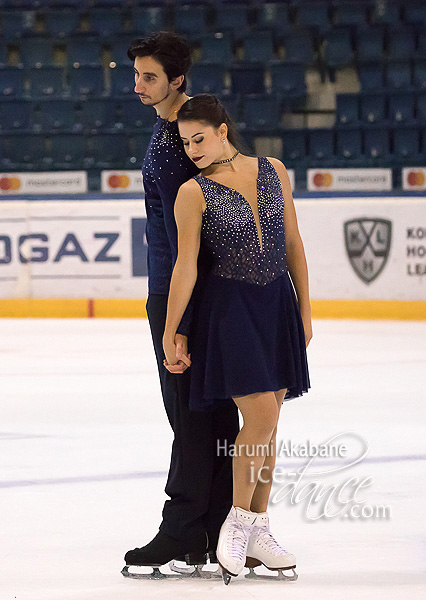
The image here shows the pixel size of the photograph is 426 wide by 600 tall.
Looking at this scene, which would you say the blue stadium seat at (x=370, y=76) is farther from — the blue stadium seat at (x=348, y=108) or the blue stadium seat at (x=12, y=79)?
the blue stadium seat at (x=12, y=79)

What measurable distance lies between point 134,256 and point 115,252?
0.17m

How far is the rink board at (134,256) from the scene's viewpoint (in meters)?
8.72

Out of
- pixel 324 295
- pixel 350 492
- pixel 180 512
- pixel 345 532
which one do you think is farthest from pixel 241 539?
pixel 324 295

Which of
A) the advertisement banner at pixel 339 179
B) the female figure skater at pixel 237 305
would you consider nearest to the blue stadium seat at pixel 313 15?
the advertisement banner at pixel 339 179

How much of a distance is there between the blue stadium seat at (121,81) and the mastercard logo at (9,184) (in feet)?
7.58

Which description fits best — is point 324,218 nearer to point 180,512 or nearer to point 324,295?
point 324,295

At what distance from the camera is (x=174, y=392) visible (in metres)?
2.57

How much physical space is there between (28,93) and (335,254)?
503 cm

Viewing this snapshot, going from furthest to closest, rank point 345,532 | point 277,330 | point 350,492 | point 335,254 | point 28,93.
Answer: point 28,93
point 335,254
point 350,492
point 345,532
point 277,330

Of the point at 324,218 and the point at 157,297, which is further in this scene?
the point at 324,218

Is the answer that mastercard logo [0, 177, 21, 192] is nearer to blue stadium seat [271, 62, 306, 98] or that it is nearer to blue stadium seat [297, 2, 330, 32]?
blue stadium seat [271, 62, 306, 98]

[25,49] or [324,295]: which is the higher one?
[25,49]

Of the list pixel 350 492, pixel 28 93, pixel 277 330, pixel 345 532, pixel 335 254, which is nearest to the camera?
pixel 277 330

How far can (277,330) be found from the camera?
2457 mm
